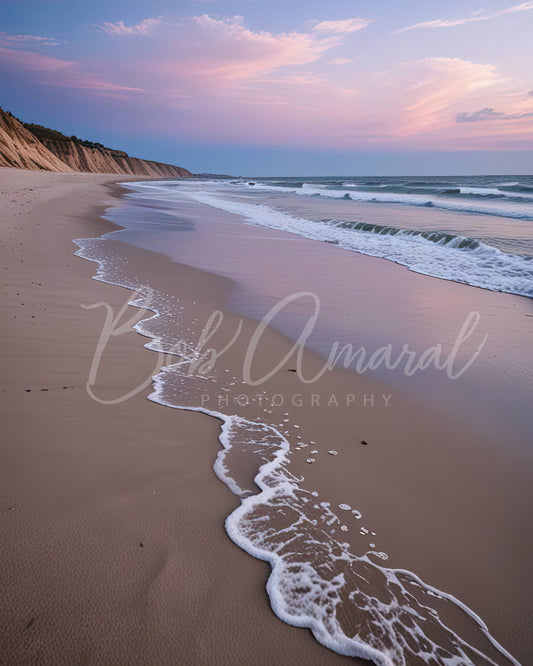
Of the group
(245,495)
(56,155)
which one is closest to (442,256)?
(245,495)

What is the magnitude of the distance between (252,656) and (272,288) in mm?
5675

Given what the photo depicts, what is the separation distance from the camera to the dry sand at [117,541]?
1.39 m

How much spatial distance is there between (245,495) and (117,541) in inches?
27.2

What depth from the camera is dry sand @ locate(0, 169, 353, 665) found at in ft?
4.58

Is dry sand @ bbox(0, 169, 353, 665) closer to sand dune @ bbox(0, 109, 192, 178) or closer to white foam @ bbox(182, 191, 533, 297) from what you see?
white foam @ bbox(182, 191, 533, 297)

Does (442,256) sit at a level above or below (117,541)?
below

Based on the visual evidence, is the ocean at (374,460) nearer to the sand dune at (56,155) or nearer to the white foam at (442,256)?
the white foam at (442,256)

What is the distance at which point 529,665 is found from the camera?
4.94ft

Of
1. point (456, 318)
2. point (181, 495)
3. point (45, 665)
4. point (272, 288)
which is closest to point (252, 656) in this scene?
point (45, 665)

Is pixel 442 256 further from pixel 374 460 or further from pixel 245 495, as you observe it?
pixel 245 495

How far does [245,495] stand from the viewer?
2.17 m

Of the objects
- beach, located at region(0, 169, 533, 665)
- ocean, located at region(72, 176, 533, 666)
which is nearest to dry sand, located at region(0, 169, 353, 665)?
beach, located at region(0, 169, 533, 665)

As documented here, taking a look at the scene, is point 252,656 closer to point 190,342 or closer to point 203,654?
point 203,654

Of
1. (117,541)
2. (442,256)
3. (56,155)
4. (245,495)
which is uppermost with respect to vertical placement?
(56,155)
